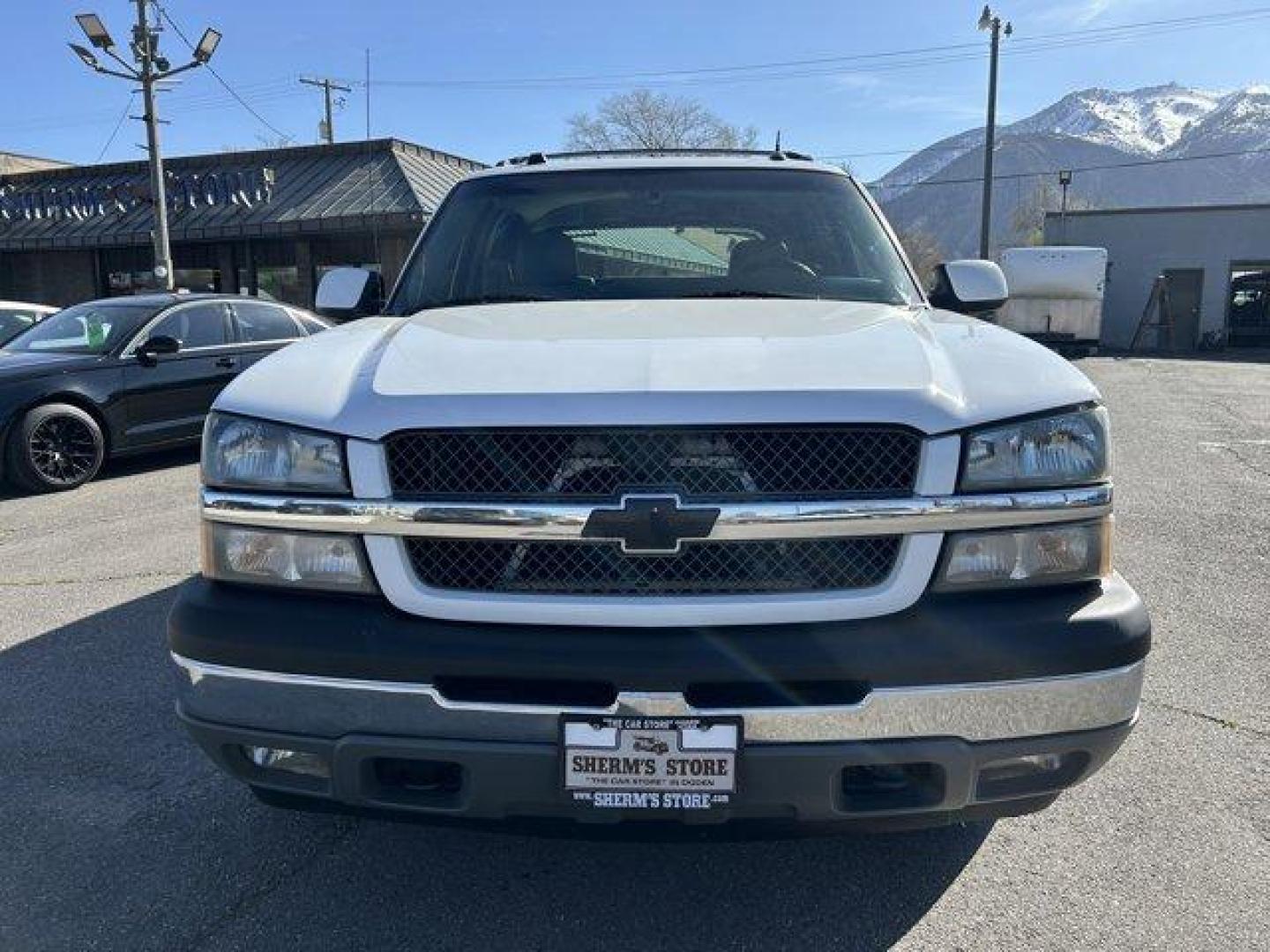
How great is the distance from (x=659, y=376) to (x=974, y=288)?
1991mm

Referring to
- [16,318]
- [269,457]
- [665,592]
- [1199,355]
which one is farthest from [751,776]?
[1199,355]

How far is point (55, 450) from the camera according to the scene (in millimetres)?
7828

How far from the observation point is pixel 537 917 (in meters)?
2.39

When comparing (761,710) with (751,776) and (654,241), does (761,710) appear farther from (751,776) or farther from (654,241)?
(654,241)

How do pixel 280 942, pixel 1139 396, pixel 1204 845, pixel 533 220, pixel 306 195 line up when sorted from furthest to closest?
1. pixel 306 195
2. pixel 1139 396
3. pixel 533 220
4. pixel 1204 845
5. pixel 280 942

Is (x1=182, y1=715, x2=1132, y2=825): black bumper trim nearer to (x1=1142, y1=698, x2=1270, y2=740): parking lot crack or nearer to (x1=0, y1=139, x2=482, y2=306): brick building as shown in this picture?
→ (x1=1142, y1=698, x2=1270, y2=740): parking lot crack

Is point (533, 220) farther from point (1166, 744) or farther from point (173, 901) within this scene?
point (1166, 744)

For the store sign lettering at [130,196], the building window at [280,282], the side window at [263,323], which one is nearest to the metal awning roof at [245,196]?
the store sign lettering at [130,196]

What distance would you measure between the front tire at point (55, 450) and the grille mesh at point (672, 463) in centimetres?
702

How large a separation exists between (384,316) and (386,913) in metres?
1.79

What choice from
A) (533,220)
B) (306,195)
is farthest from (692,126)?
(533,220)

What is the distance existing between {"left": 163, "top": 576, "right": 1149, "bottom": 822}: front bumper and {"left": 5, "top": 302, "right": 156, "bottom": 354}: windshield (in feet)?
24.4

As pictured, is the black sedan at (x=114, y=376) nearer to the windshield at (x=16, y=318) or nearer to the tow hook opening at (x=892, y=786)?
the windshield at (x=16, y=318)

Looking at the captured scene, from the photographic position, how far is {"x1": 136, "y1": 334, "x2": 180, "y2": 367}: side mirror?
823 cm
